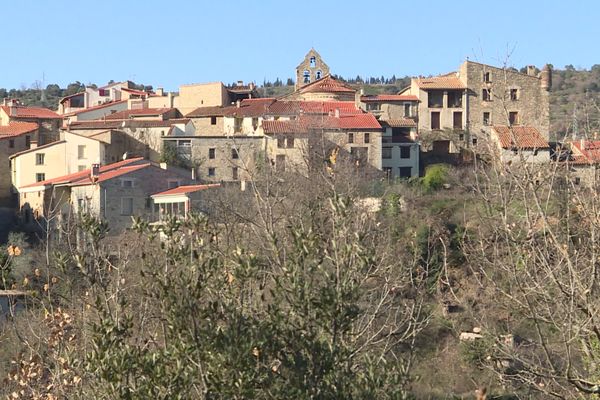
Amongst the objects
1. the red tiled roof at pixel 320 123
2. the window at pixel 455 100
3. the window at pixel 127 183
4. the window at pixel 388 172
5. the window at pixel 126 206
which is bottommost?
the window at pixel 126 206

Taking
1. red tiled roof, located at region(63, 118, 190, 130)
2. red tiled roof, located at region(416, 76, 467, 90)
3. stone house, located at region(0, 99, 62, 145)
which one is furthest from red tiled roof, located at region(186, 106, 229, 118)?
red tiled roof, located at region(416, 76, 467, 90)

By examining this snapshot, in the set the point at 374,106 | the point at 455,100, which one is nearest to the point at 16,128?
the point at 374,106

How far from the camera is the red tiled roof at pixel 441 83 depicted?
49.7 metres

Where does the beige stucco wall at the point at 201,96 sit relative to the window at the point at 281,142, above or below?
above

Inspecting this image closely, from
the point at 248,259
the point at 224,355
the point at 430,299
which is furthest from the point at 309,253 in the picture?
the point at 430,299

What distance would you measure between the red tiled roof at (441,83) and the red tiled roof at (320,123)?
4.46 m

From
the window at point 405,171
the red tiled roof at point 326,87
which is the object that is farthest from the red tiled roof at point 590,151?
the red tiled roof at point 326,87

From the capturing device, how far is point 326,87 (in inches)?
2117

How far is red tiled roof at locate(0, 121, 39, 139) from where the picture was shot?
51.1 meters

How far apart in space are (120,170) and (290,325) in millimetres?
34200

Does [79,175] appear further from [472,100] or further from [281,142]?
[472,100]

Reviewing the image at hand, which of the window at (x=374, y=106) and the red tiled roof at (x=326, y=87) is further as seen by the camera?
the red tiled roof at (x=326, y=87)

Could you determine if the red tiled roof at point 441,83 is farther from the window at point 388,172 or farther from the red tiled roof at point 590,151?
the red tiled roof at point 590,151

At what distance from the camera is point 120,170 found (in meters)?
42.1
